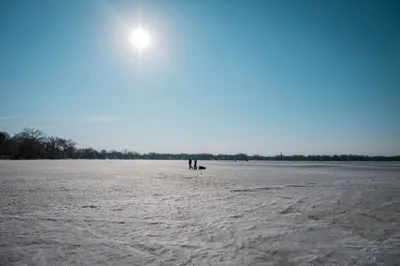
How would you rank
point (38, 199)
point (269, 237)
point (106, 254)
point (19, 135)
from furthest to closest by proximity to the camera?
point (19, 135) < point (38, 199) < point (269, 237) < point (106, 254)

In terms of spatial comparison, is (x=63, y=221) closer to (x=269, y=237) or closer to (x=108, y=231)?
(x=108, y=231)

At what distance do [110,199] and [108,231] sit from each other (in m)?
→ 5.17

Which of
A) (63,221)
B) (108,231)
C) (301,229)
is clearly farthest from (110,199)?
(301,229)

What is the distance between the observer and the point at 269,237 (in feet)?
23.3

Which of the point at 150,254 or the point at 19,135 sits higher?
the point at 19,135

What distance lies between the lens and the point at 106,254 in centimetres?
573

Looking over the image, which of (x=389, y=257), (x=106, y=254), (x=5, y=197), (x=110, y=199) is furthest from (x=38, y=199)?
(x=389, y=257)

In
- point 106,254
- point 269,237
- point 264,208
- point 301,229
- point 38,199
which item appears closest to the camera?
point 106,254

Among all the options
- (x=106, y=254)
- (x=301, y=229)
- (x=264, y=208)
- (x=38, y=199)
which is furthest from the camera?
(x=38, y=199)

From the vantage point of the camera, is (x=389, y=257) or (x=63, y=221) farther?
(x=63, y=221)

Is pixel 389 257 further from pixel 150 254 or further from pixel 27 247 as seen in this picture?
pixel 27 247

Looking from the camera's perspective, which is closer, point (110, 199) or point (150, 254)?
point (150, 254)

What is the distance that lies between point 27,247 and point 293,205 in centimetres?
914

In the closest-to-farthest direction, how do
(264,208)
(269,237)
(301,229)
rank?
(269,237) → (301,229) → (264,208)
